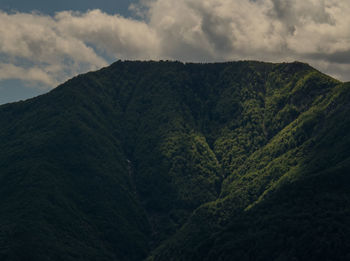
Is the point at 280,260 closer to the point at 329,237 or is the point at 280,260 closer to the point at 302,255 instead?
the point at 302,255

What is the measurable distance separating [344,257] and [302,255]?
16.2 meters

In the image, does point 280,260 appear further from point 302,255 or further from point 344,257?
point 344,257

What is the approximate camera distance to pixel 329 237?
7849 inches

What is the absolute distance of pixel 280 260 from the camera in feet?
647

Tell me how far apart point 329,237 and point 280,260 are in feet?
73.4

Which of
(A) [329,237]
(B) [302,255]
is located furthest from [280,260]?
(A) [329,237]

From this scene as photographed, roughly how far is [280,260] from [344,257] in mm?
24747

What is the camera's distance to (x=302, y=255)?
19575 centimetres

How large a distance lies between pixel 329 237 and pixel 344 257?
12.9 metres

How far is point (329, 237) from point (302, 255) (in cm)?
1406

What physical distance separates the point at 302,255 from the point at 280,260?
895 centimetres

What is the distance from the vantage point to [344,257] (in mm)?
187750
